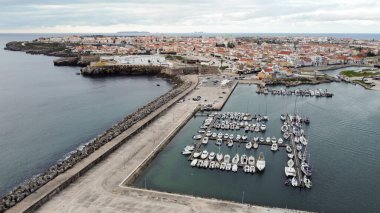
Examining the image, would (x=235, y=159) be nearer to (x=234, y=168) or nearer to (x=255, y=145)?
(x=234, y=168)

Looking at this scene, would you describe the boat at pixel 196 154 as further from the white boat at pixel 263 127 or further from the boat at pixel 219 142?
the white boat at pixel 263 127

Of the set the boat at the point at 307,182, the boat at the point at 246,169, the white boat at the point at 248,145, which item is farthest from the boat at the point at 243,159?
the boat at the point at 307,182

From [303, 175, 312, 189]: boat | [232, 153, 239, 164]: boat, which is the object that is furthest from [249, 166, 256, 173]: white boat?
[303, 175, 312, 189]: boat

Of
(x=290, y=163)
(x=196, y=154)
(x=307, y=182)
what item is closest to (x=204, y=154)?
(x=196, y=154)

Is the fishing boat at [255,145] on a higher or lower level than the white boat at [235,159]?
higher

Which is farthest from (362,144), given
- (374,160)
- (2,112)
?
(2,112)

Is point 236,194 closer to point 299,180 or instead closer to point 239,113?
point 299,180

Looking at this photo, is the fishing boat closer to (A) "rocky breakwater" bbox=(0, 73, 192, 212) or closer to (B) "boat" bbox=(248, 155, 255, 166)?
(B) "boat" bbox=(248, 155, 255, 166)
